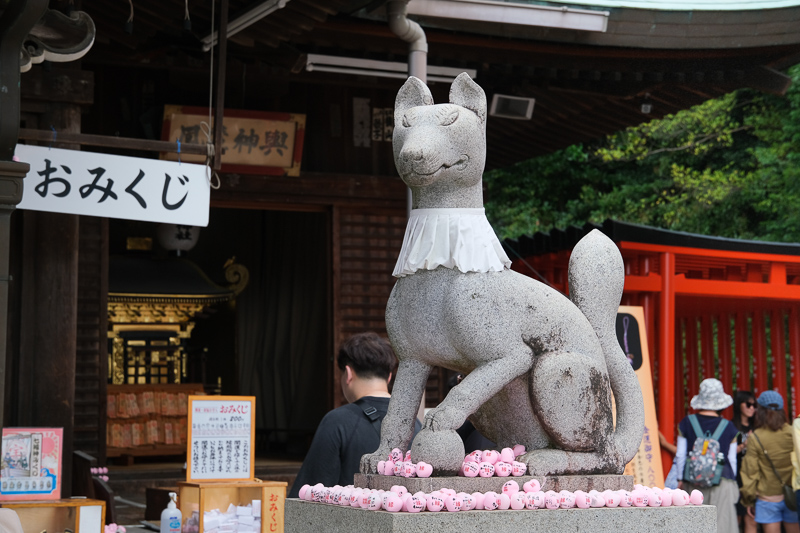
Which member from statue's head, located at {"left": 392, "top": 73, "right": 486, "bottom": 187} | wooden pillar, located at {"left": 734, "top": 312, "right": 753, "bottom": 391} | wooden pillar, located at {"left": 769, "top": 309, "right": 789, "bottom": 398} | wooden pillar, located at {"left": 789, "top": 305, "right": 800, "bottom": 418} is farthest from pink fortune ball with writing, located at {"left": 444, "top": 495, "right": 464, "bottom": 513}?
wooden pillar, located at {"left": 789, "top": 305, "right": 800, "bottom": 418}

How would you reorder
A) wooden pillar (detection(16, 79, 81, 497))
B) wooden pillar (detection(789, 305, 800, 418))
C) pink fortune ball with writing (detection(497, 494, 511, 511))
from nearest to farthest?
1. pink fortune ball with writing (detection(497, 494, 511, 511))
2. wooden pillar (detection(16, 79, 81, 497))
3. wooden pillar (detection(789, 305, 800, 418))

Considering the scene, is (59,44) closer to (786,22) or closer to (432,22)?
(432,22)

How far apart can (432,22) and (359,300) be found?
3.08 meters

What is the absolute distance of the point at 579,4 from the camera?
7965 millimetres

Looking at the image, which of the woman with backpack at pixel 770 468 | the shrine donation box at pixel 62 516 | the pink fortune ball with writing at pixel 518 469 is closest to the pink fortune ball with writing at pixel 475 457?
the pink fortune ball with writing at pixel 518 469

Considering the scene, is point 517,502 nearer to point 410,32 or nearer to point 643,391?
point 410,32

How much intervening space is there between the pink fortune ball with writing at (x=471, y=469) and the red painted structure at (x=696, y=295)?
5643mm

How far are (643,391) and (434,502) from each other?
16.5ft

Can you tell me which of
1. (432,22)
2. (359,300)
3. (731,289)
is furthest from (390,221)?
(731,289)

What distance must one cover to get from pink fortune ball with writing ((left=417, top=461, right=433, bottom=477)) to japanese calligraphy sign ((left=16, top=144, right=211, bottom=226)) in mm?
3828

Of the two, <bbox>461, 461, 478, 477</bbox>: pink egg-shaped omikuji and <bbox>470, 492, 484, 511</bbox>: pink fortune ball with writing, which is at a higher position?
<bbox>461, 461, 478, 477</bbox>: pink egg-shaped omikuji

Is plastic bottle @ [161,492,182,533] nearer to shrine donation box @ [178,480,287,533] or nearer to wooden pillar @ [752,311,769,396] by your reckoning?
shrine donation box @ [178,480,287,533]

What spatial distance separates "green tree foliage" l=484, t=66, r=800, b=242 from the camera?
639 inches

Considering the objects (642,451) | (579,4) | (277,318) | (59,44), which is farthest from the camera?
(277,318)
